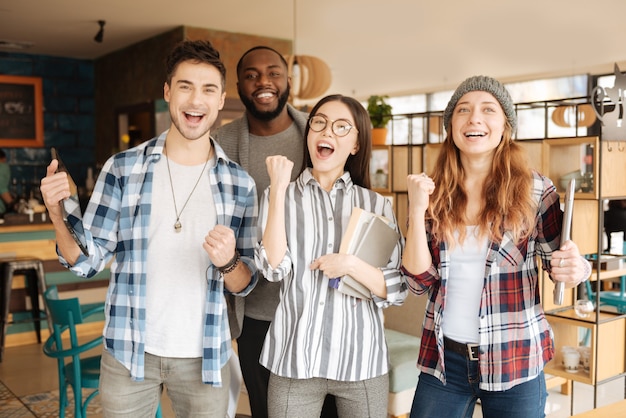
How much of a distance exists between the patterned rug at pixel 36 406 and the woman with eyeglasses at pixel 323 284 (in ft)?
8.13

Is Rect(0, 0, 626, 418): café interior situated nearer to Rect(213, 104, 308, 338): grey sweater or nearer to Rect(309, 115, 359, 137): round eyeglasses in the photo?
Rect(213, 104, 308, 338): grey sweater

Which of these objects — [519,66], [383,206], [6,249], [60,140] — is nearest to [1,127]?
[60,140]

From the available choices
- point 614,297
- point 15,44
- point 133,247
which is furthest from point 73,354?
point 15,44

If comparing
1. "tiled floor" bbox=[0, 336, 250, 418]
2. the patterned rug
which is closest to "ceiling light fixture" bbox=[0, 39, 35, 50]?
"tiled floor" bbox=[0, 336, 250, 418]

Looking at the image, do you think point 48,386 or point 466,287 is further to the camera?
point 48,386

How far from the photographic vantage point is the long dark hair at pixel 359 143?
1830 millimetres

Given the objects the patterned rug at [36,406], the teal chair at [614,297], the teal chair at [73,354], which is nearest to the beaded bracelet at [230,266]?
the teal chair at [73,354]

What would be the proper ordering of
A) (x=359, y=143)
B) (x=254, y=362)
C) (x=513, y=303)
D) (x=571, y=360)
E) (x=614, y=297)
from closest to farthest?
(x=513, y=303) < (x=359, y=143) < (x=254, y=362) < (x=571, y=360) < (x=614, y=297)

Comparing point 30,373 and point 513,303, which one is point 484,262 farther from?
point 30,373

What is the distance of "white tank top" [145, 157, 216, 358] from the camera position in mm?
1712

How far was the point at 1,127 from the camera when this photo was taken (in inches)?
351

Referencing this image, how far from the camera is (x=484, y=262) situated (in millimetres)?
1639

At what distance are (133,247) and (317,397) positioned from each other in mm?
662

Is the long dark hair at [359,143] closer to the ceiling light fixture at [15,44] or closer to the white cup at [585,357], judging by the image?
the white cup at [585,357]
